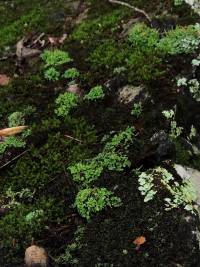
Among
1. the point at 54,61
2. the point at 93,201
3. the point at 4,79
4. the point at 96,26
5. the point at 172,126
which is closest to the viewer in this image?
the point at 93,201

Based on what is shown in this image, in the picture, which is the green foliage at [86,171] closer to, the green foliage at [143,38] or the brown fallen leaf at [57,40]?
the green foliage at [143,38]

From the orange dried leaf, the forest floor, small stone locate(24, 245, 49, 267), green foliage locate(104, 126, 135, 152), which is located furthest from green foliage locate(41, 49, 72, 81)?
the orange dried leaf

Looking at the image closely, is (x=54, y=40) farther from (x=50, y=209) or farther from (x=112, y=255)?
(x=112, y=255)

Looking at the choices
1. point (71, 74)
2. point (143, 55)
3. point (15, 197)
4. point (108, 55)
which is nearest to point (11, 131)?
point (15, 197)

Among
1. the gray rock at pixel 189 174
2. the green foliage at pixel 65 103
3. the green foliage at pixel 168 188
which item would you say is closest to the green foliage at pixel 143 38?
the green foliage at pixel 65 103

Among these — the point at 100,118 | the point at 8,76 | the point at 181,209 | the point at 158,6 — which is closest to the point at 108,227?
the point at 181,209

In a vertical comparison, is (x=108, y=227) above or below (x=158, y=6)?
below

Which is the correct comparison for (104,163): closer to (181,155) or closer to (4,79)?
(181,155)
